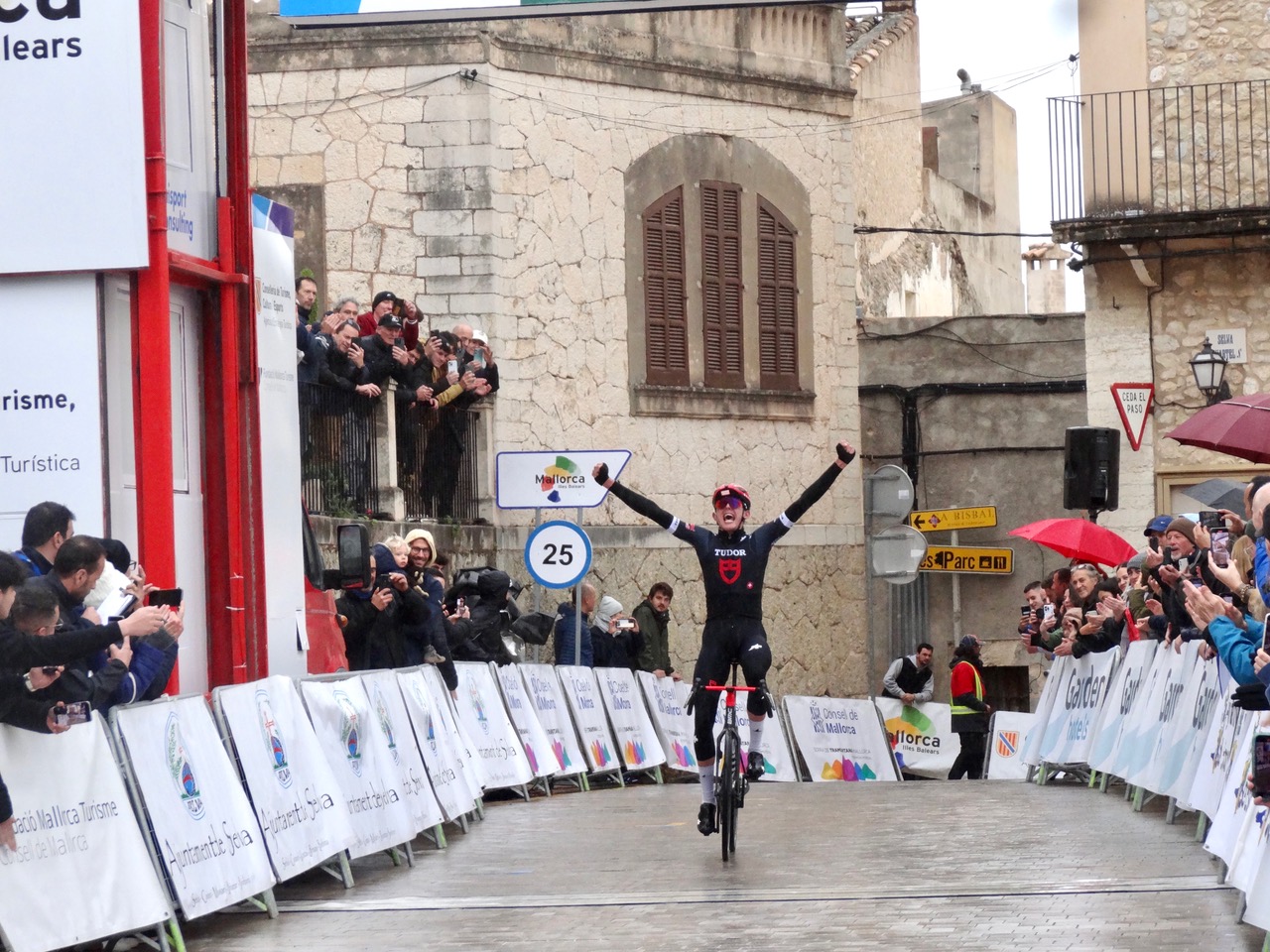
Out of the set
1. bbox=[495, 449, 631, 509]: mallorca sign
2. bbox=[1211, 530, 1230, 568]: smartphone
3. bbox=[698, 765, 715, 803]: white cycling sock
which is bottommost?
bbox=[698, 765, 715, 803]: white cycling sock

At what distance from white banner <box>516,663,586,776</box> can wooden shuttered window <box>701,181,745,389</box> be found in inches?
418

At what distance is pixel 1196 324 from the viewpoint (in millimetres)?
26250

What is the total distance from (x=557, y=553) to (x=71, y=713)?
11.0 meters

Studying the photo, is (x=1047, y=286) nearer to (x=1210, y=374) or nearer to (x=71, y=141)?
(x=1210, y=374)

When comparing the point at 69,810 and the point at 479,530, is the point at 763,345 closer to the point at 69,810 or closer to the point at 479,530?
the point at 479,530

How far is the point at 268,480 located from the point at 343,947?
10.3 feet

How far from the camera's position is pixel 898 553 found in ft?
89.4

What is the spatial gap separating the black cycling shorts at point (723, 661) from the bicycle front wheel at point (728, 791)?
0.93 ft

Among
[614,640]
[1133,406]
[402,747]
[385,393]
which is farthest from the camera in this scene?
[1133,406]

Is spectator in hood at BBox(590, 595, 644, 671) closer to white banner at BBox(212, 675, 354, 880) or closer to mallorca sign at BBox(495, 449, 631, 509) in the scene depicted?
mallorca sign at BBox(495, 449, 631, 509)

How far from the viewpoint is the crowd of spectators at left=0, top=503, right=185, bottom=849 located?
8.42 m

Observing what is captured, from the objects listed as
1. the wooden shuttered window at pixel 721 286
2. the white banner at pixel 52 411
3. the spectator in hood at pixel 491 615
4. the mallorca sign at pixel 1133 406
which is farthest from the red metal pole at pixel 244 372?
the wooden shuttered window at pixel 721 286

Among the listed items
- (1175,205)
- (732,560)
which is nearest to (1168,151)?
(1175,205)

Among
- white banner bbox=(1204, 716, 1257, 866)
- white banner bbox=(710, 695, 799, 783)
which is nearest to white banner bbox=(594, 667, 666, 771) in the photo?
white banner bbox=(710, 695, 799, 783)
